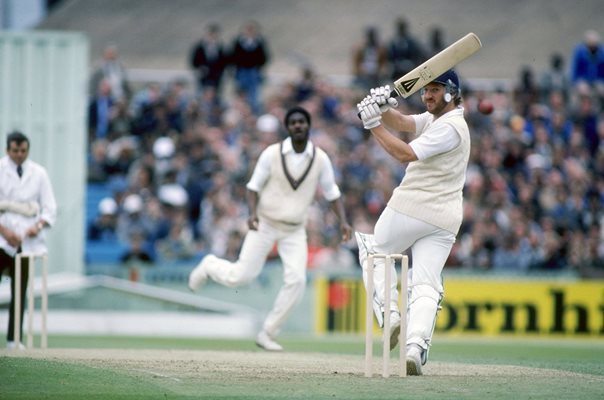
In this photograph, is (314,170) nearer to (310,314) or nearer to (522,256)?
(310,314)

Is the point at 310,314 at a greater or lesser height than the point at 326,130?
lesser

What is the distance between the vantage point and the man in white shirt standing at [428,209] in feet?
35.0

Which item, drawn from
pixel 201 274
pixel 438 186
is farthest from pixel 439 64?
pixel 201 274

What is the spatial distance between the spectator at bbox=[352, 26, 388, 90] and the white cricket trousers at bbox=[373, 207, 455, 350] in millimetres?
15548

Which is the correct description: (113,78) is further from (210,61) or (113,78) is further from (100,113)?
(210,61)

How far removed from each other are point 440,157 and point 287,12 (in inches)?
1106

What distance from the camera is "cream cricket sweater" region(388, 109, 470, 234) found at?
10.8 meters

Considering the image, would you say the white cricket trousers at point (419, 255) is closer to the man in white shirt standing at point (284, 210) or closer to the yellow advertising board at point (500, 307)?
the man in white shirt standing at point (284, 210)

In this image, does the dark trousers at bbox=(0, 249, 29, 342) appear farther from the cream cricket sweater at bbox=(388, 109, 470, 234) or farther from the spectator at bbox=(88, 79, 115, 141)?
the spectator at bbox=(88, 79, 115, 141)

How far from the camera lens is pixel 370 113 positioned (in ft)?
34.1

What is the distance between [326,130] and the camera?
25.6 meters

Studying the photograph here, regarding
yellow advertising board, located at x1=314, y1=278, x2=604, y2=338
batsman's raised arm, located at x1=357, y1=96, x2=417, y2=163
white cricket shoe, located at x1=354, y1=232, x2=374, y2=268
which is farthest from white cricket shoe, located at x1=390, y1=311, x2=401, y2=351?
yellow advertising board, located at x1=314, y1=278, x2=604, y2=338

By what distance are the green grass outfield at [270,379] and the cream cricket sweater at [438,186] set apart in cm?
125

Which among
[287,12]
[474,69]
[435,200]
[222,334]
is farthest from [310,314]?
[287,12]
